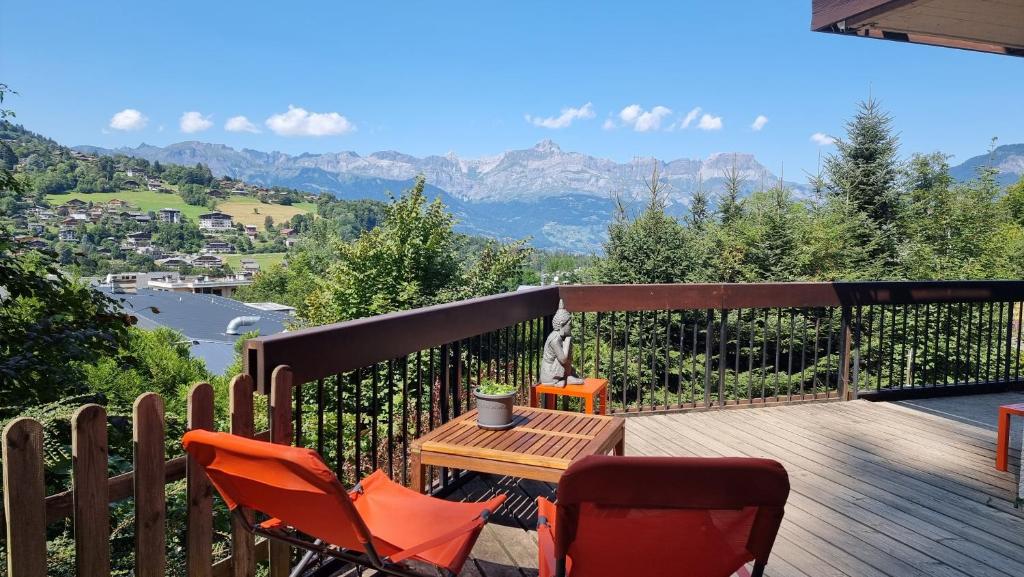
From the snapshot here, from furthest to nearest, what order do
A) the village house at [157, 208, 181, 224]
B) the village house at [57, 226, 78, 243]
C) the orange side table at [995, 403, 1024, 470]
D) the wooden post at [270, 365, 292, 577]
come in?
1. the village house at [157, 208, 181, 224]
2. the village house at [57, 226, 78, 243]
3. the orange side table at [995, 403, 1024, 470]
4. the wooden post at [270, 365, 292, 577]

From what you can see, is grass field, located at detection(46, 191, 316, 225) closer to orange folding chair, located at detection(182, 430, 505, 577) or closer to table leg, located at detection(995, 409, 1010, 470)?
orange folding chair, located at detection(182, 430, 505, 577)

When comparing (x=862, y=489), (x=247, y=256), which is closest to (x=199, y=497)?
(x=862, y=489)

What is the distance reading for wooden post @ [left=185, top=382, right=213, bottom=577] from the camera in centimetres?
179

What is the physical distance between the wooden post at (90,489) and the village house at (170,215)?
81048 mm

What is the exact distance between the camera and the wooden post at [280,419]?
1.96 meters

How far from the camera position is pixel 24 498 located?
136 centimetres

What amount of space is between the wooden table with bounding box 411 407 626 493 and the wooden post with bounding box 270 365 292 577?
24.3 inches

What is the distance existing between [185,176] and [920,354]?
97118 mm

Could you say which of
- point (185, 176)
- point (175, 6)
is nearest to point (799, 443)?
point (185, 176)

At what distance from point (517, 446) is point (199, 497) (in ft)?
3.96

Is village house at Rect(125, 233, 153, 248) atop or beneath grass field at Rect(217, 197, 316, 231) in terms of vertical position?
beneath

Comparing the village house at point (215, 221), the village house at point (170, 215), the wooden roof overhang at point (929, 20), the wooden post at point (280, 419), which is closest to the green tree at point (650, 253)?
the wooden roof overhang at point (929, 20)

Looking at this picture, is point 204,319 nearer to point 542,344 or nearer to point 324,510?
point 542,344

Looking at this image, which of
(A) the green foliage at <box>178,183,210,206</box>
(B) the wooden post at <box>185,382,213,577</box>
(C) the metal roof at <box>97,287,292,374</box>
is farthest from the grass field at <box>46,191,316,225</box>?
(B) the wooden post at <box>185,382,213,577</box>
